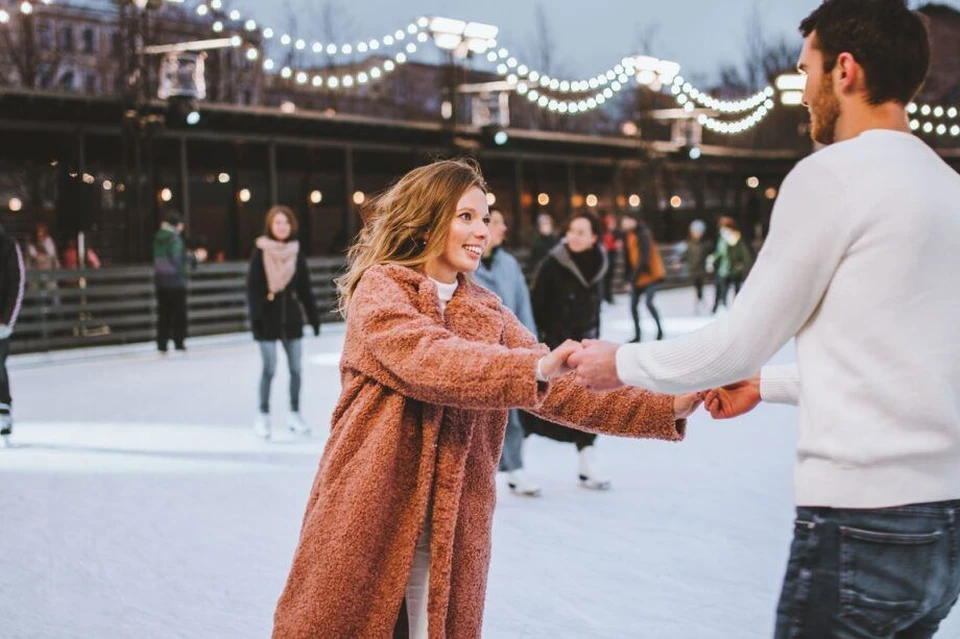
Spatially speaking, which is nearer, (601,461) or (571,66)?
(601,461)

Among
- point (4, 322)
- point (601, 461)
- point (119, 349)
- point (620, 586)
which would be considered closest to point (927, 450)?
point (620, 586)

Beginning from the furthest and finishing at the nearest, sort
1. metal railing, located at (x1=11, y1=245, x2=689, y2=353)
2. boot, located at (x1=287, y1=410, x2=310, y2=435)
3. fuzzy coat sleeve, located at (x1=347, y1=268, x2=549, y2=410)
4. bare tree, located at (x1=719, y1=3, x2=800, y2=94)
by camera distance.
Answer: bare tree, located at (x1=719, y1=3, x2=800, y2=94)
metal railing, located at (x1=11, y1=245, x2=689, y2=353)
boot, located at (x1=287, y1=410, x2=310, y2=435)
fuzzy coat sleeve, located at (x1=347, y1=268, x2=549, y2=410)

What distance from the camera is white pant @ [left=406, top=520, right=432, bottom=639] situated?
252 centimetres

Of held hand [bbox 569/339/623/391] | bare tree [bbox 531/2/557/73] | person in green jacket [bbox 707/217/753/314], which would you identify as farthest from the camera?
bare tree [bbox 531/2/557/73]

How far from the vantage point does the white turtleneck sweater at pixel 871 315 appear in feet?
5.92

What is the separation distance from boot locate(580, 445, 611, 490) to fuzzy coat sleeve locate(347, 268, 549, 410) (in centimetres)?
426

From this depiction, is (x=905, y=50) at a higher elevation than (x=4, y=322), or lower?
higher

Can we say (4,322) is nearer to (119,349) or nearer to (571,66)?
(119,349)

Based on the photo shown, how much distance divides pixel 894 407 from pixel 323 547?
46.8 inches

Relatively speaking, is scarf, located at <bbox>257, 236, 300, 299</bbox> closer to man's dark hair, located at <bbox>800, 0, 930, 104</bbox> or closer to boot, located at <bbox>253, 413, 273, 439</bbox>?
boot, located at <bbox>253, 413, 273, 439</bbox>

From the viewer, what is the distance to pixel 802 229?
184cm

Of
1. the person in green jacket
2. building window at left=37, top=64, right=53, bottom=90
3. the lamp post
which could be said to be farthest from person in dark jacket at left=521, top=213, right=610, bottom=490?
building window at left=37, top=64, right=53, bottom=90

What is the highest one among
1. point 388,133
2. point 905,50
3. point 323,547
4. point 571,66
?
point 571,66

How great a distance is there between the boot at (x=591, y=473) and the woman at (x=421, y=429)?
13.4 ft
